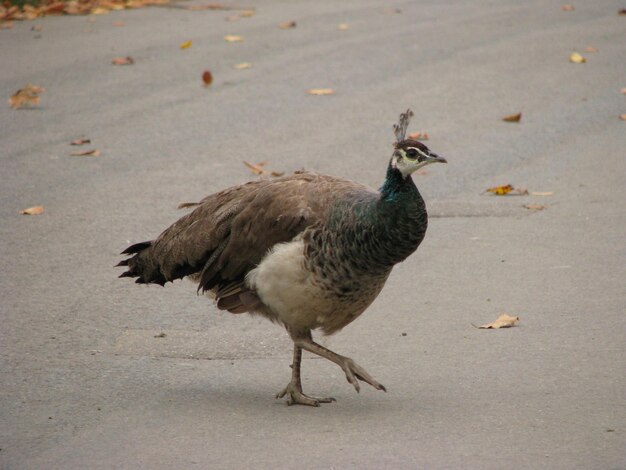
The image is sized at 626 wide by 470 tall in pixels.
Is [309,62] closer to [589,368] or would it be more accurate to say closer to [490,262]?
[490,262]

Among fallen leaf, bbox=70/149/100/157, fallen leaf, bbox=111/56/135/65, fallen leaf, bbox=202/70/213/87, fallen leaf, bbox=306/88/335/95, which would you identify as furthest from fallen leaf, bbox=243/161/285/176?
fallen leaf, bbox=111/56/135/65

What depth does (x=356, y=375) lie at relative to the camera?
16.4 feet

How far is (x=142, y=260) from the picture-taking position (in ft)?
18.5

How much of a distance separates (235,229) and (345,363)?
0.88 m

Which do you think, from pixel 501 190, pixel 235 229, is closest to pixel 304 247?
pixel 235 229

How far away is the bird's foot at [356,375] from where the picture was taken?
4922 millimetres

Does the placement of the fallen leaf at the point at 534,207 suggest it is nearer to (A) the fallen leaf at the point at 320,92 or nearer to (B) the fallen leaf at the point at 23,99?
(A) the fallen leaf at the point at 320,92

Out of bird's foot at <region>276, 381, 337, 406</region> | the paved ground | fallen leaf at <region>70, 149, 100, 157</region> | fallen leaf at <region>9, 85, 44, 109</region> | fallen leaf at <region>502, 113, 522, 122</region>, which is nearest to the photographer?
the paved ground

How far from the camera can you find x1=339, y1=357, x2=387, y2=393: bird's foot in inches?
194

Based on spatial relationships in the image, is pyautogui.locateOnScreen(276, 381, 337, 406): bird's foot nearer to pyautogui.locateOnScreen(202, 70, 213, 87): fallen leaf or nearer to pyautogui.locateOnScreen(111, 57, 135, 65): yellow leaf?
pyautogui.locateOnScreen(202, 70, 213, 87): fallen leaf

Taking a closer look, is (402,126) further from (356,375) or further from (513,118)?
(513,118)

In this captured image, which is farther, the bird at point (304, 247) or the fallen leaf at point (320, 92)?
the fallen leaf at point (320, 92)

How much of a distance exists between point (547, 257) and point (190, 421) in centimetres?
310

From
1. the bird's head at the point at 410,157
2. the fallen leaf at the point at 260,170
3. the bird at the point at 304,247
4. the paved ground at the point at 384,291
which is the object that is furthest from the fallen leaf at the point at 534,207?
the bird's head at the point at 410,157
